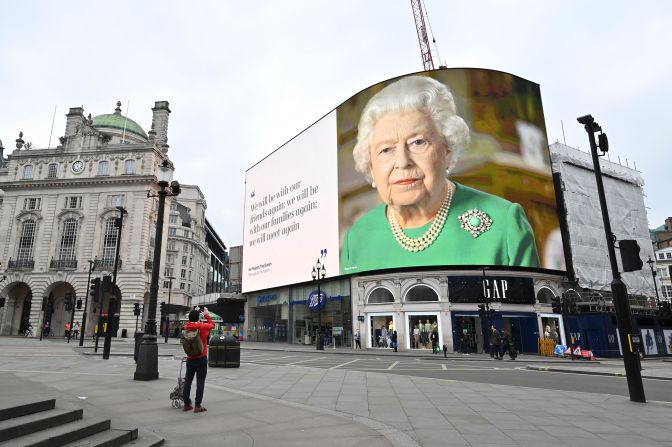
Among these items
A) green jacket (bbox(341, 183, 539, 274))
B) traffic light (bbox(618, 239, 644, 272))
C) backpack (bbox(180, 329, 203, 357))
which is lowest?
backpack (bbox(180, 329, 203, 357))

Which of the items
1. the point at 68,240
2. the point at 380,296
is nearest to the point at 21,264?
the point at 68,240

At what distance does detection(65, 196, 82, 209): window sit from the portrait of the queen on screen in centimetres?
3662

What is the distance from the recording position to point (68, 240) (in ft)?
176

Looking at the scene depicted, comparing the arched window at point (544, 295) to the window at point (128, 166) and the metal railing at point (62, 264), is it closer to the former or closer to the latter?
the window at point (128, 166)

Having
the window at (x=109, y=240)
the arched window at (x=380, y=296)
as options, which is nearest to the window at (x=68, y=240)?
the window at (x=109, y=240)

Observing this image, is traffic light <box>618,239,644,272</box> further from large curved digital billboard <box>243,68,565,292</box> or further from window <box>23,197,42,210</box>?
window <box>23,197,42,210</box>

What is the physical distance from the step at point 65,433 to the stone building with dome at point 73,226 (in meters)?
49.0

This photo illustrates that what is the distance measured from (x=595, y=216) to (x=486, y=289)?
61.0 feet

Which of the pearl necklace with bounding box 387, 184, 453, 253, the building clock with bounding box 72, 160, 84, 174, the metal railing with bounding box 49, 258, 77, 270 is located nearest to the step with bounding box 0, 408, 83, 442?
the pearl necklace with bounding box 387, 184, 453, 253

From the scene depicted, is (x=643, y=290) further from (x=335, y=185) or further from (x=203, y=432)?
(x=203, y=432)

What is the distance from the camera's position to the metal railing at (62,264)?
5216 centimetres

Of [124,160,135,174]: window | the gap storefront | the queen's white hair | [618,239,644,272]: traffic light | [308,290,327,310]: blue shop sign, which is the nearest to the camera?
[618,239,644,272]: traffic light

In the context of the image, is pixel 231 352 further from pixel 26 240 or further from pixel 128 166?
pixel 26 240

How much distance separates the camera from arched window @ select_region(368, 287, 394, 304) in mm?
38156
